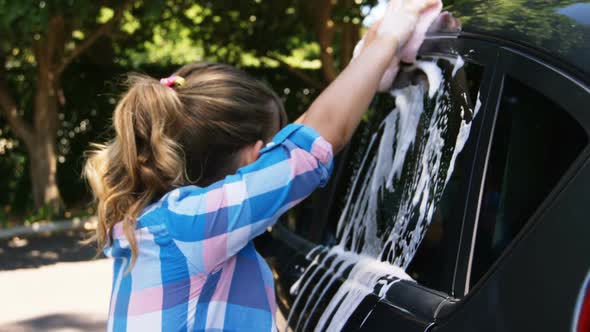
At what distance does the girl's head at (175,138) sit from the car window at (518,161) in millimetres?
518

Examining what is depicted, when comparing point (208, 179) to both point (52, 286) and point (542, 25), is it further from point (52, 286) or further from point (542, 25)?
point (52, 286)

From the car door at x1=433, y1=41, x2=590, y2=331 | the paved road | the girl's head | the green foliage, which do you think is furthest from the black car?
the green foliage

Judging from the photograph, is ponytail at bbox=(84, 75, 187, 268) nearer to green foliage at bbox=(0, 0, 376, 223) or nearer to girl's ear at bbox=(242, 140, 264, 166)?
girl's ear at bbox=(242, 140, 264, 166)

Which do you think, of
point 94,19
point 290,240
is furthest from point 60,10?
point 290,240

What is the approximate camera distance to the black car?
121 centimetres

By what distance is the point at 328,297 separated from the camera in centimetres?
196

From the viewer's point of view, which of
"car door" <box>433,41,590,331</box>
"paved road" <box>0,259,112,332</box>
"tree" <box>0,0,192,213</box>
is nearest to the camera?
"car door" <box>433,41,590,331</box>

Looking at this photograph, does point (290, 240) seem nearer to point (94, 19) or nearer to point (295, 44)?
point (94, 19)

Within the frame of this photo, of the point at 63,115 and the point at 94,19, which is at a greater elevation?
the point at 94,19

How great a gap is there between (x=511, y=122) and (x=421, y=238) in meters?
0.35

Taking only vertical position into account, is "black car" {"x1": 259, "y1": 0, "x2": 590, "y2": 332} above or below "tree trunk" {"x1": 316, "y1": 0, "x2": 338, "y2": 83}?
above

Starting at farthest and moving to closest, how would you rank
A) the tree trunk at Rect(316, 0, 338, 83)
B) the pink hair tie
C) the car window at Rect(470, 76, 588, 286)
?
the tree trunk at Rect(316, 0, 338, 83) → the pink hair tie → the car window at Rect(470, 76, 588, 286)

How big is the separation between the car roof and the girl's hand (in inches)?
5.7

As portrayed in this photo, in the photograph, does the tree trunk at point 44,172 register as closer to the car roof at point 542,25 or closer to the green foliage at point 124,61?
the green foliage at point 124,61
